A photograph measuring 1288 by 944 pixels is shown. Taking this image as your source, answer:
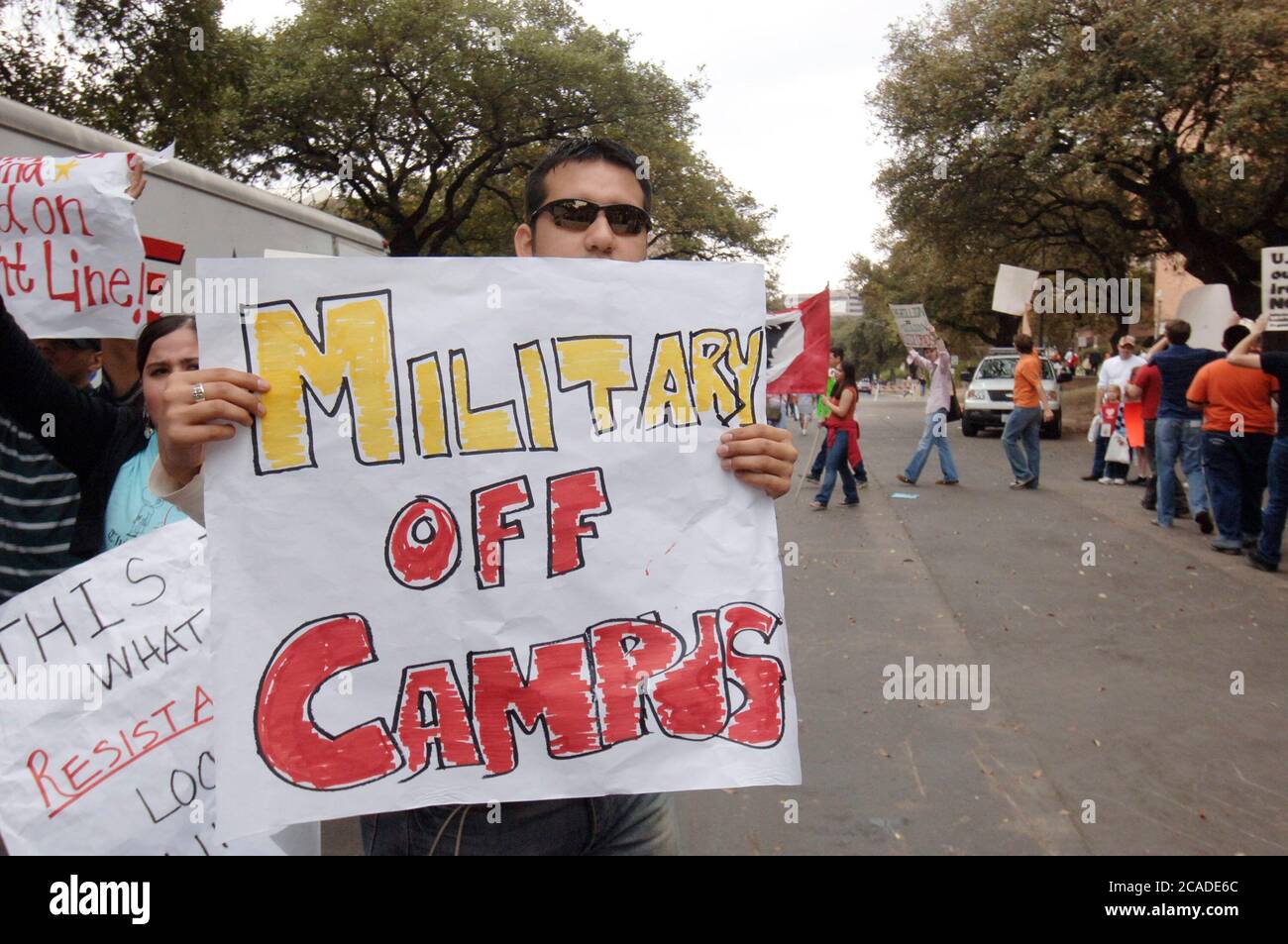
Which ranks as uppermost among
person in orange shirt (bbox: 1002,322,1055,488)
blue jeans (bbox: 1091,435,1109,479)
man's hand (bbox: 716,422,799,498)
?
man's hand (bbox: 716,422,799,498)

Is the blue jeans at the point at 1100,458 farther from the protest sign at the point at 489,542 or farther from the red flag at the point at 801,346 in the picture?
the protest sign at the point at 489,542

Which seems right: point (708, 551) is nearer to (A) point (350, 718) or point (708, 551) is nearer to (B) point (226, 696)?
(A) point (350, 718)

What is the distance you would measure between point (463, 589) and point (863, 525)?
29.6 ft

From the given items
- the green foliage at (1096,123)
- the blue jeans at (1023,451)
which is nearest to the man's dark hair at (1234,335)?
the blue jeans at (1023,451)

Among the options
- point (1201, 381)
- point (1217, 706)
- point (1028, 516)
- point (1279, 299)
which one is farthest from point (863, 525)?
point (1217, 706)

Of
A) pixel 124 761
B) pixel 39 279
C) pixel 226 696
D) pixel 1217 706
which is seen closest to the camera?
pixel 226 696

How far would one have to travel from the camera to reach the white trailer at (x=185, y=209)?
4.56 m

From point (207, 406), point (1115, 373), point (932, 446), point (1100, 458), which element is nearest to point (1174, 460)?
point (932, 446)

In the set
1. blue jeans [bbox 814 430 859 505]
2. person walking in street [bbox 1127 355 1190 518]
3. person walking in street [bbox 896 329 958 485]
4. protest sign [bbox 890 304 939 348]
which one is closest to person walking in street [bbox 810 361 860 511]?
blue jeans [bbox 814 430 859 505]

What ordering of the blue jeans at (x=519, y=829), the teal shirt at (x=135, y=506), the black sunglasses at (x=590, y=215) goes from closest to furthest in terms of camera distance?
the blue jeans at (x=519, y=829), the black sunglasses at (x=590, y=215), the teal shirt at (x=135, y=506)

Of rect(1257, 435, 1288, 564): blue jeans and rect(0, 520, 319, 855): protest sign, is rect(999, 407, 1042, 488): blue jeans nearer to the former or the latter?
rect(1257, 435, 1288, 564): blue jeans

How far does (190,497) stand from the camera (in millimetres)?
1860

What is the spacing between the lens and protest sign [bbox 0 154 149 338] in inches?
101

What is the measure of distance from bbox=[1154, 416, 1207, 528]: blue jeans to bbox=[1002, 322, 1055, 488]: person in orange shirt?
2381 millimetres
